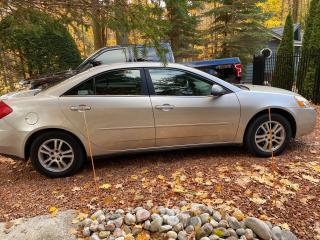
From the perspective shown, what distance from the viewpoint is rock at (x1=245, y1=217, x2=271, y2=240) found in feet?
9.68

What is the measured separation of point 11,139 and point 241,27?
48.5 feet

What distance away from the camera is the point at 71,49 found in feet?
41.2

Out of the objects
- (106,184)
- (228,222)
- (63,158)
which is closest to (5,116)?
(63,158)

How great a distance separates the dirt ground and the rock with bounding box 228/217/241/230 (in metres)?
0.21

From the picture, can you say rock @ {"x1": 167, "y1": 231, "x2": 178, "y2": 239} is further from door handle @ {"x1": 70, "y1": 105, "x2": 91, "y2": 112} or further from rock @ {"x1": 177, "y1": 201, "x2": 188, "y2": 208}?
door handle @ {"x1": 70, "y1": 105, "x2": 91, "y2": 112}

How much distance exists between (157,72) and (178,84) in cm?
35

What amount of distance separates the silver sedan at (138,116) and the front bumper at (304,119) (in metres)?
0.02

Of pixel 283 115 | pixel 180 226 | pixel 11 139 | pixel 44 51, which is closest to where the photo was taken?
pixel 180 226

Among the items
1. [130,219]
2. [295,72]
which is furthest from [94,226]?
[295,72]

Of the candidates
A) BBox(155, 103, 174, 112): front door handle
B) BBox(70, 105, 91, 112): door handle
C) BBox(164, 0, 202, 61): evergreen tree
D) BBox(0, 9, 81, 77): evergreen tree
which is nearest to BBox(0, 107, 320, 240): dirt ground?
BBox(155, 103, 174, 112): front door handle

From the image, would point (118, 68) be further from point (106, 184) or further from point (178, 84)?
point (106, 184)

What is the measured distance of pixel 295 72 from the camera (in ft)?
42.7

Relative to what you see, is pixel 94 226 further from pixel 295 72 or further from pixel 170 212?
pixel 295 72

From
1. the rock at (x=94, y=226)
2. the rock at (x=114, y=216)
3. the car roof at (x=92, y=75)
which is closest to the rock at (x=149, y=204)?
the rock at (x=114, y=216)
